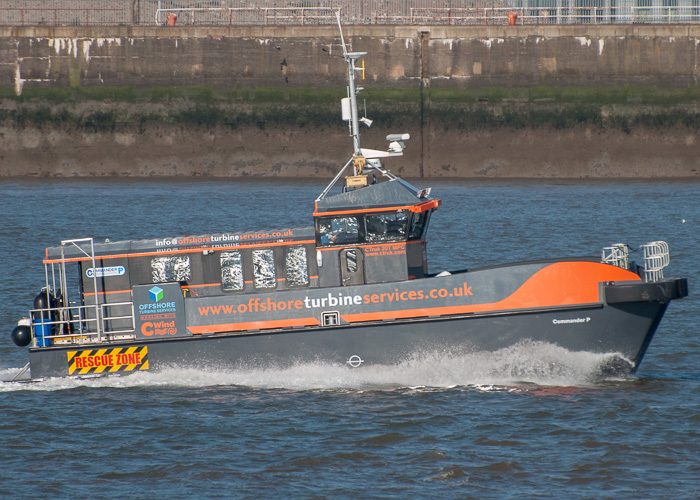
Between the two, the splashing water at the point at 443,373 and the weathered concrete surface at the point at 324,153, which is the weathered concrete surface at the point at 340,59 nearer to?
the weathered concrete surface at the point at 324,153

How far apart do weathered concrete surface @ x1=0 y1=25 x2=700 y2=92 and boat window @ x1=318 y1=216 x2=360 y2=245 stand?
22.5 m

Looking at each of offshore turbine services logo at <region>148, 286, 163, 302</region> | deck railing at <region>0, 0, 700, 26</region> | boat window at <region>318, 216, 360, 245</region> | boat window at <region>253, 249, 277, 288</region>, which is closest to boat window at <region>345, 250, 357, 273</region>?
boat window at <region>318, 216, 360, 245</region>

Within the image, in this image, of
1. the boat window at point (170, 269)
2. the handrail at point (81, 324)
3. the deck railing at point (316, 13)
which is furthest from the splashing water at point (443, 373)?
the deck railing at point (316, 13)

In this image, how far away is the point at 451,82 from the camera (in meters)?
34.8

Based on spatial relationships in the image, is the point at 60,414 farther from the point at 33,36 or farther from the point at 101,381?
the point at 33,36

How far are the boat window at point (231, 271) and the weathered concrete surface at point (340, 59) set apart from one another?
72.8ft

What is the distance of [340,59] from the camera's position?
35.2m

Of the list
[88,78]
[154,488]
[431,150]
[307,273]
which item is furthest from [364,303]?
[88,78]

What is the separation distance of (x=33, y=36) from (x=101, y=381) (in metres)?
27.8

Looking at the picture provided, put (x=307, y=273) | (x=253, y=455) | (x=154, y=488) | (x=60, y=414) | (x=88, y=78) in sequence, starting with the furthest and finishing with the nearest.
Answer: (x=88, y=78), (x=307, y=273), (x=60, y=414), (x=253, y=455), (x=154, y=488)

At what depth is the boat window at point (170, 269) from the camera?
41.8 feet

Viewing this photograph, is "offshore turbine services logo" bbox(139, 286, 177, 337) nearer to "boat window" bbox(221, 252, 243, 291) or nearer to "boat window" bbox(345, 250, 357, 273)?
"boat window" bbox(221, 252, 243, 291)

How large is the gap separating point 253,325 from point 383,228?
86.8 inches

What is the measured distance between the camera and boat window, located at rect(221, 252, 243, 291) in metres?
12.5
